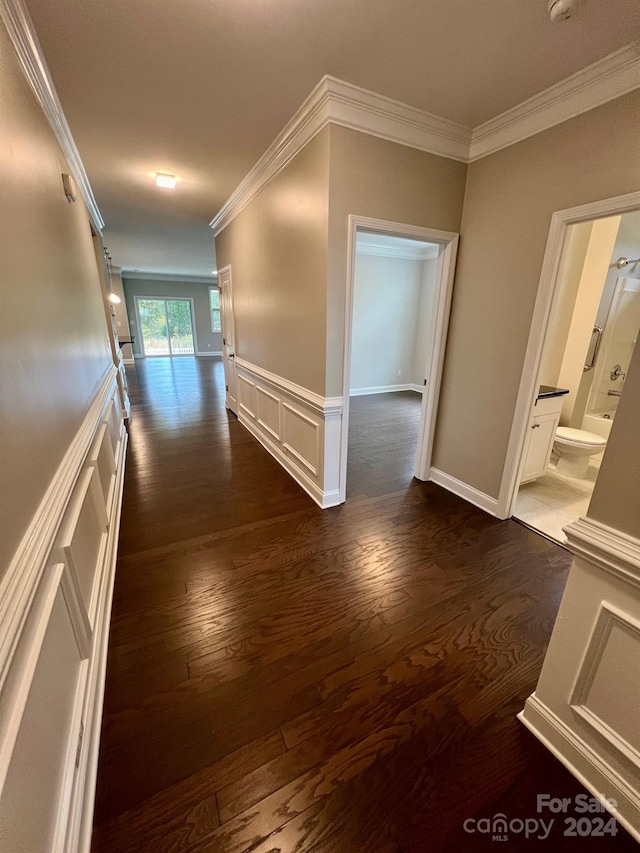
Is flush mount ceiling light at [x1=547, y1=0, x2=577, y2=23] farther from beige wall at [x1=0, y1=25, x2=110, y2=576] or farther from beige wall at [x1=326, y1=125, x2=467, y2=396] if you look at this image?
beige wall at [x1=0, y1=25, x2=110, y2=576]

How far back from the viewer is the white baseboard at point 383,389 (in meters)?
6.81

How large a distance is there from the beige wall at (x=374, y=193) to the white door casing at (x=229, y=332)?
2.73m

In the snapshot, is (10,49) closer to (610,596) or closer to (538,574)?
(610,596)

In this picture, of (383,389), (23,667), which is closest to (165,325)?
(383,389)

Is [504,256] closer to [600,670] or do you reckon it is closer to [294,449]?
[294,449]

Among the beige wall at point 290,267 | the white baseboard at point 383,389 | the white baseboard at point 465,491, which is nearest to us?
the beige wall at point 290,267

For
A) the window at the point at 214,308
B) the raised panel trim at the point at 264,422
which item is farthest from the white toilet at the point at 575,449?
the window at the point at 214,308

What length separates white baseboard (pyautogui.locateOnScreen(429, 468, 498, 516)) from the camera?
103 inches

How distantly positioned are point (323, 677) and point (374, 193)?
8.86ft

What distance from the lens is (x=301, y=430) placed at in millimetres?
2941

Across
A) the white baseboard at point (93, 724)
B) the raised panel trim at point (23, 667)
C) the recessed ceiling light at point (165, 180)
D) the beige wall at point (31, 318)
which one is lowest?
the white baseboard at point (93, 724)

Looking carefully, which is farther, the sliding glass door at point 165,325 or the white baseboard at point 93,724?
the sliding glass door at point 165,325

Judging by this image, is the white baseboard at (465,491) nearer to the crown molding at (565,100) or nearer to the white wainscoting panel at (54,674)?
the crown molding at (565,100)

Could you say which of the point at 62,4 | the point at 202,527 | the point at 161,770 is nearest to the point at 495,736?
the point at 161,770
